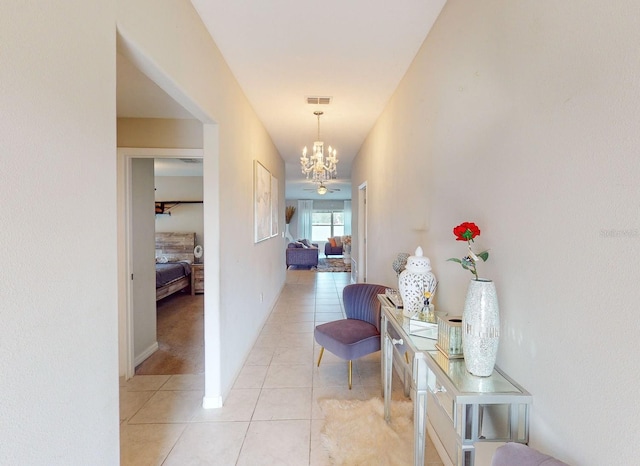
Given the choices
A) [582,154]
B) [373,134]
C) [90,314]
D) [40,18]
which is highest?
[373,134]

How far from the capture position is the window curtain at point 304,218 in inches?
528

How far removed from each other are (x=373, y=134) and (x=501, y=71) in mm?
2974

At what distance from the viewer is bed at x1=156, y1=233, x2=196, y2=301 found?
17.4 ft

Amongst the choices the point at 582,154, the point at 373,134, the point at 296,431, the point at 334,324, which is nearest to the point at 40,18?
the point at 582,154

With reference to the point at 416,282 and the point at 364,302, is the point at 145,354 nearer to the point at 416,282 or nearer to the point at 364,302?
the point at 364,302

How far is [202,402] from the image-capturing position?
233 centimetres

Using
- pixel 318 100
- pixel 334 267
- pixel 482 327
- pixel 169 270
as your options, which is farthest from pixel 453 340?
pixel 334 267

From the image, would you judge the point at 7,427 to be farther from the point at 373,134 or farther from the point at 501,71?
the point at 373,134

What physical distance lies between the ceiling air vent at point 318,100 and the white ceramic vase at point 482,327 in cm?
265

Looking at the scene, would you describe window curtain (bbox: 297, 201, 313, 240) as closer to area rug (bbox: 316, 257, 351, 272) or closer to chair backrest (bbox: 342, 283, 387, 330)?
area rug (bbox: 316, 257, 351, 272)

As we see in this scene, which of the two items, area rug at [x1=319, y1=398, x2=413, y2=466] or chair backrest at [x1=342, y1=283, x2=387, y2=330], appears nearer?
area rug at [x1=319, y1=398, x2=413, y2=466]

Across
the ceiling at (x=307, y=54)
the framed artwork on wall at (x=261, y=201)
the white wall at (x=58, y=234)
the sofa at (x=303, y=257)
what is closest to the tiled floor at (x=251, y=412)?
the white wall at (x=58, y=234)

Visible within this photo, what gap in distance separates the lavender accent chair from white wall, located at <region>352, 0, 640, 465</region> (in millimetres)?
1069

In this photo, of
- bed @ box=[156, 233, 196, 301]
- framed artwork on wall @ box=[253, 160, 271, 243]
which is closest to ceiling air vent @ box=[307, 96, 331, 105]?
framed artwork on wall @ box=[253, 160, 271, 243]
